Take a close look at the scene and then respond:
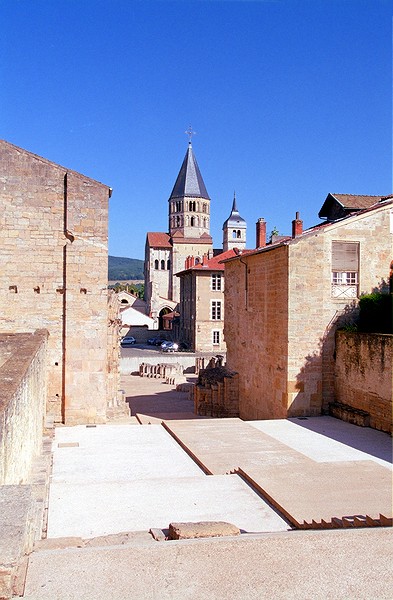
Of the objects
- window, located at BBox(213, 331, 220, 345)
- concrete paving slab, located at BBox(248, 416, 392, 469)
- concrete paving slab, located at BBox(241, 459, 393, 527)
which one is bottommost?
concrete paving slab, located at BBox(248, 416, 392, 469)

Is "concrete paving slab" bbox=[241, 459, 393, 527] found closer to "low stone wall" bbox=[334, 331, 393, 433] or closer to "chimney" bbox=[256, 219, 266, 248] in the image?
"low stone wall" bbox=[334, 331, 393, 433]

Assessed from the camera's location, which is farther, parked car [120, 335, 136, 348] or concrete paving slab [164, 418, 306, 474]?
parked car [120, 335, 136, 348]

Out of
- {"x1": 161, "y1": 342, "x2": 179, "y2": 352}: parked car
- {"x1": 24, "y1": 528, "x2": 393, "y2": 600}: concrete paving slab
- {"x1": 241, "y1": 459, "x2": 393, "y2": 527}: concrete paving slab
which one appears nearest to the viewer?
{"x1": 24, "y1": 528, "x2": 393, "y2": 600}: concrete paving slab

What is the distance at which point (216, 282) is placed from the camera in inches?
1983

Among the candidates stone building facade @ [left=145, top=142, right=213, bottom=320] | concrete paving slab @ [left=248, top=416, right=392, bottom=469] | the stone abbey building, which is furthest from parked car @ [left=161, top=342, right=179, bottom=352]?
concrete paving slab @ [left=248, top=416, right=392, bottom=469]

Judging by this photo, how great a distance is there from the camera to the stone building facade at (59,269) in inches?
518

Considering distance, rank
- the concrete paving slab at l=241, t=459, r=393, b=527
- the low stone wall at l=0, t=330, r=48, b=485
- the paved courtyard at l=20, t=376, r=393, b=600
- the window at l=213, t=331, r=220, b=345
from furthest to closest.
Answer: the window at l=213, t=331, r=220, b=345 → the concrete paving slab at l=241, t=459, r=393, b=527 → the low stone wall at l=0, t=330, r=48, b=485 → the paved courtyard at l=20, t=376, r=393, b=600

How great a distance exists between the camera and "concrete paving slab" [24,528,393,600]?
12.1 ft

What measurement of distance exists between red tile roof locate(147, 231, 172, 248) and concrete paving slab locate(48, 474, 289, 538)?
3285 inches

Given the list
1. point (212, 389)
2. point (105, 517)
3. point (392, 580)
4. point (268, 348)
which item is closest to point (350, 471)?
point (105, 517)

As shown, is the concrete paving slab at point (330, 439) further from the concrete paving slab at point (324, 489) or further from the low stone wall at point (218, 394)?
the low stone wall at point (218, 394)

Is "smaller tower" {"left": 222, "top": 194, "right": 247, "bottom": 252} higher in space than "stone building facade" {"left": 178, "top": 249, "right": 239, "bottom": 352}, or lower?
higher

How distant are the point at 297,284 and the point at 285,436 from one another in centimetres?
413

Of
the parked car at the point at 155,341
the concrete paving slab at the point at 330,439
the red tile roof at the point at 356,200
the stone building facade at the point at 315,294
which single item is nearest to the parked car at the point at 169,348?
the parked car at the point at 155,341
